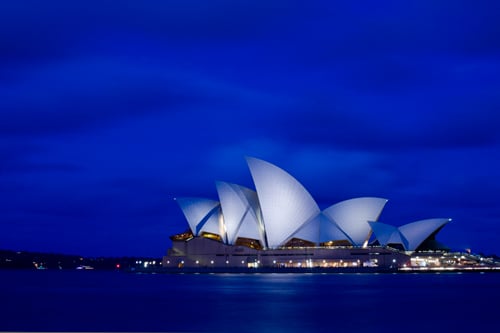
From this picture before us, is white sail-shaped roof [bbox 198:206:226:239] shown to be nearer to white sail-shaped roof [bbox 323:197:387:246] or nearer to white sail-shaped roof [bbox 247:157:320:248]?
white sail-shaped roof [bbox 247:157:320:248]

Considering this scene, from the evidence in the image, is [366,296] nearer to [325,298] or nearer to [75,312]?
[325,298]

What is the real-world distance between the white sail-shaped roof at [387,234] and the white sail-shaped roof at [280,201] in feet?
29.1

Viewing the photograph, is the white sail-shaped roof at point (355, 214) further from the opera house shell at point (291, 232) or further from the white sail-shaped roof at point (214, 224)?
the white sail-shaped roof at point (214, 224)

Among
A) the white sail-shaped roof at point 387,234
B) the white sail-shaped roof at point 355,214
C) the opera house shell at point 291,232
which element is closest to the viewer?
the opera house shell at point 291,232

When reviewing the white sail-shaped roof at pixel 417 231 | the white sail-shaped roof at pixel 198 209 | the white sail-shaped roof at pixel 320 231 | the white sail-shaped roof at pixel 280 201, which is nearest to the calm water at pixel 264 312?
the white sail-shaped roof at pixel 280 201

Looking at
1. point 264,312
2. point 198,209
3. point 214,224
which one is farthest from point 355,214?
point 264,312

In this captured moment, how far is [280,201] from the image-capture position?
300 ft

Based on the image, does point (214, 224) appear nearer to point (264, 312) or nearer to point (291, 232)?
point (291, 232)

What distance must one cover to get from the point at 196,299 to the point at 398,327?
2132 cm

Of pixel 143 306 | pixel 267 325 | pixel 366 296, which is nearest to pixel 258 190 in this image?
pixel 366 296

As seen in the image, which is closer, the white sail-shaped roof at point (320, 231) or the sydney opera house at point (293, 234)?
the sydney opera house at point (293, 234)

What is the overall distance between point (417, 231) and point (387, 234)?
5208mm

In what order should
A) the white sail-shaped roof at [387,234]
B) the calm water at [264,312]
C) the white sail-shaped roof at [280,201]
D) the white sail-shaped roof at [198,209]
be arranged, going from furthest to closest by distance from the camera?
the white sail-shaped roof at [198,209] → the white sail-shaped roof at [387,234] → the white sail-shaped roof at [280,201] → the calm water at [264,312]

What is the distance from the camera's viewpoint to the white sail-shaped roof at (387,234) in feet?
324
